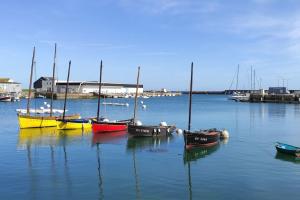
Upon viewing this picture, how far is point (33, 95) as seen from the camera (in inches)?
7037

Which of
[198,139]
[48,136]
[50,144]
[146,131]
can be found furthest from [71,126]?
[198,139]

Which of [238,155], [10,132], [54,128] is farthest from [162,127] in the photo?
[10,132]

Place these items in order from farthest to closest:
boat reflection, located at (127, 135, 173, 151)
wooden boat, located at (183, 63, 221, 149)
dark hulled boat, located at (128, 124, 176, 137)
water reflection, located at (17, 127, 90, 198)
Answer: dark hulled boat, located at (128, 124, 176, 137), boat reflection, located at (127, 135, 173, 151), wooden boat, located at (183, 63, 221, 149), water reflection, located at (17, 127, 90, 198)

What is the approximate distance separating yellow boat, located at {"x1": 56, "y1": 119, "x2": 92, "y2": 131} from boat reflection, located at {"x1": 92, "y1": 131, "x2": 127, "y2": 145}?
19.4 feet

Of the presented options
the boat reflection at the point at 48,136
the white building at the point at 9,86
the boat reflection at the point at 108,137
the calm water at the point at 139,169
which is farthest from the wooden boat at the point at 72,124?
the white building at the point at 9,86

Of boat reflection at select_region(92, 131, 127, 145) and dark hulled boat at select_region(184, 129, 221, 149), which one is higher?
dark hulled boat at select_region(184, 129, 221, 149)

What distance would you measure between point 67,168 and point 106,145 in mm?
11162

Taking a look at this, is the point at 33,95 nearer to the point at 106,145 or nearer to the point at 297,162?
the point at 106,145

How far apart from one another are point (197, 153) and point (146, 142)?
7.92 meters

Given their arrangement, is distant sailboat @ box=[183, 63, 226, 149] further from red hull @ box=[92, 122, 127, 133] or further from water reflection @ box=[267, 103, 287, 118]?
water reflection @ box=[267, 103, 287, 118]

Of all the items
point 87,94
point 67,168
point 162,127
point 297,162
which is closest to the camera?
point 67,168

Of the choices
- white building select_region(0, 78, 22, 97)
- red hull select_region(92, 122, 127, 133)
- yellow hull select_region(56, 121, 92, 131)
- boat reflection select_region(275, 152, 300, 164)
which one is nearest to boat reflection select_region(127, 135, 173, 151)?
red hull select_region(92, 122, 127, 133)

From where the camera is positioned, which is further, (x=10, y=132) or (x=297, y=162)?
(x=10, y=132)

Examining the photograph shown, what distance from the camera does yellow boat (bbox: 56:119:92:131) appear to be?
5084cm
